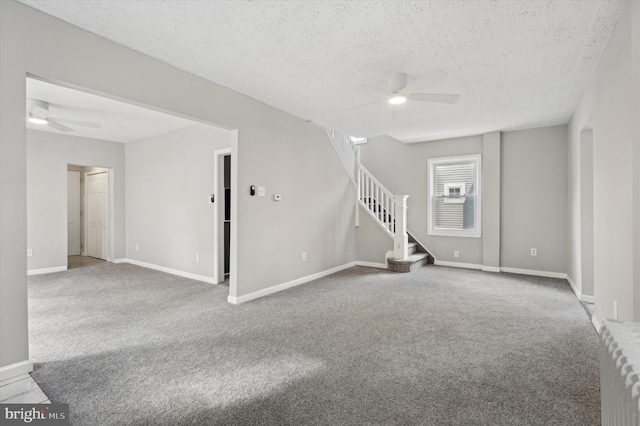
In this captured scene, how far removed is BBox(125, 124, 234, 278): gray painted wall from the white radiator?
4333mm

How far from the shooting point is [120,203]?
261 inches

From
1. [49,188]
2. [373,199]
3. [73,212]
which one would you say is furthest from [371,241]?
[73,212]

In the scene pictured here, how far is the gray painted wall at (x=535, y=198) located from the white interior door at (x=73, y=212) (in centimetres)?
978

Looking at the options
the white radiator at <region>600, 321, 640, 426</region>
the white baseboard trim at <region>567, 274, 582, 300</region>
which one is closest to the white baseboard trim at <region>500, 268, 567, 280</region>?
the white baseboard trim at <region>567, 274, 582, 300</region>

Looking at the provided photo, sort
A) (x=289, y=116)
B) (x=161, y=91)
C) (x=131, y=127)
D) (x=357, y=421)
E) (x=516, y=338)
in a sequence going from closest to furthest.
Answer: (x=357, y=421) < (x=516, y=338) < (x=161, y=91) < (x=289, y=116) < (x=131, y=127)

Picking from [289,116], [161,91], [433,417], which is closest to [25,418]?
[433,417]

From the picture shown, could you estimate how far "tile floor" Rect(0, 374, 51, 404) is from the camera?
6.12 feet

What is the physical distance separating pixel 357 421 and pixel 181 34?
3.10 m

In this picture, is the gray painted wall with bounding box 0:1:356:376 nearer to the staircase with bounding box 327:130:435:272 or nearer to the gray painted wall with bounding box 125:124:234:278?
the staircase with bounding box 327:130:435:272

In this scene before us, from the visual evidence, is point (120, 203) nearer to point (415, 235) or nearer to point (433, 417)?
point (415, 235)

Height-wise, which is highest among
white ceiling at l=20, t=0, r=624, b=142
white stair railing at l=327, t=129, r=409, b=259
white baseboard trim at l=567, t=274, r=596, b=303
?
white ceiling at l=20, t=0, r=624, b=142

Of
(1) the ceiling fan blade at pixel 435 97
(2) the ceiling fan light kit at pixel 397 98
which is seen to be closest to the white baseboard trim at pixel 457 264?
(1) the ceiling fan blade at pixel 435 97

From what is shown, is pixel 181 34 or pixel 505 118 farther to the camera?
pixel 505 118

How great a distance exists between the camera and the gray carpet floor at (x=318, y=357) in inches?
70.3
